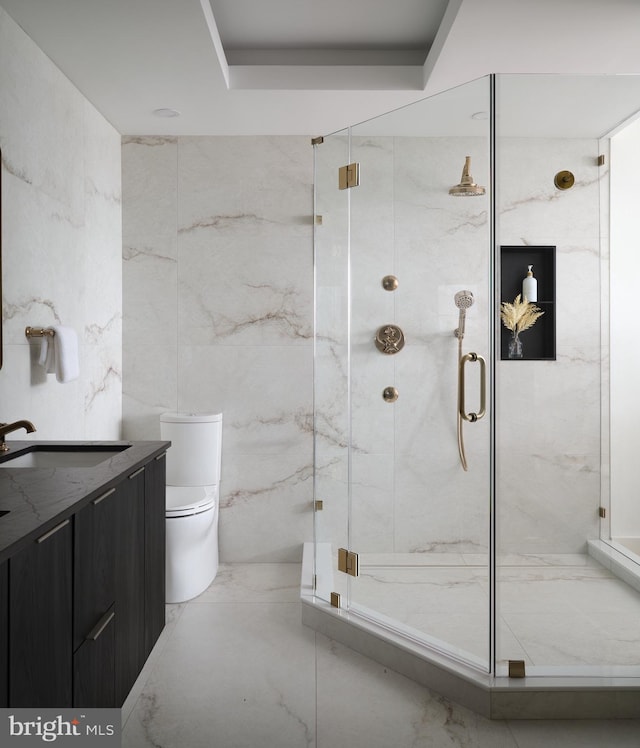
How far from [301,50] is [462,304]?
1627 mm

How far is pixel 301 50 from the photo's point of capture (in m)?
2.87

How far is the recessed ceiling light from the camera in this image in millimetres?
3027

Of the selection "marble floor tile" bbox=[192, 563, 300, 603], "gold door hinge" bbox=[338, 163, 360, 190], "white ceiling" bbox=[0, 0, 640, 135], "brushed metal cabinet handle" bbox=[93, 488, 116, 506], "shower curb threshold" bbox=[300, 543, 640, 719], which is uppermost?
"white ceiling" bbox=[0, 0, 640, 135]

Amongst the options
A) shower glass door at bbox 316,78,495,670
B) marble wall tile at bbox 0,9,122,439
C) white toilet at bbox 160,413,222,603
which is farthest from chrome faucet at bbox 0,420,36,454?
shower glass door at bbox 316,78,495,670

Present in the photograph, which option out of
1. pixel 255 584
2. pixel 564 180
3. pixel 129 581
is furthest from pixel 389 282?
pixel 255 584

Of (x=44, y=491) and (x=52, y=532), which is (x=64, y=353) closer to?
(x=44, y=491)

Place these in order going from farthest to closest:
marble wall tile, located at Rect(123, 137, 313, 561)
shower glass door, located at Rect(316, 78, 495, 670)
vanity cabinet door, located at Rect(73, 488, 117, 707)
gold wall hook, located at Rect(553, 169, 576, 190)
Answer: marble wall tile, located at Rect(123, 137, 313, 561)
shower glass door, located at Rect(316, 78, 495, 670)
gold wall hook, located at Rect(553, 169, 576, 190)
vanity cabinet door, located at Rect(73, 488, 117, 707)

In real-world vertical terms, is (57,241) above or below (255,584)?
above

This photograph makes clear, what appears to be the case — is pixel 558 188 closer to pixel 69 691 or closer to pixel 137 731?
pixel 69 691

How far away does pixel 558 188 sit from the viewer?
1935mm

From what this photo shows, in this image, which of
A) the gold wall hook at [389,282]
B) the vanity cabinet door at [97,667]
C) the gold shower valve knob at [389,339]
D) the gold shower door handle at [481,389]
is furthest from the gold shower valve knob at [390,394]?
the vanity cabinet door at [97,667]

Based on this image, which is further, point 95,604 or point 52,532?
point 95,604

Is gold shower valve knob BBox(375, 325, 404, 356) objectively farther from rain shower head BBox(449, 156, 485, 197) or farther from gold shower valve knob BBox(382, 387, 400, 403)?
rain shower head BBox(449, 156, 485, 197)

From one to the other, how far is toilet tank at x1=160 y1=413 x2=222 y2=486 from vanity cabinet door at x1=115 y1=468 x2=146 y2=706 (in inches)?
45.5
